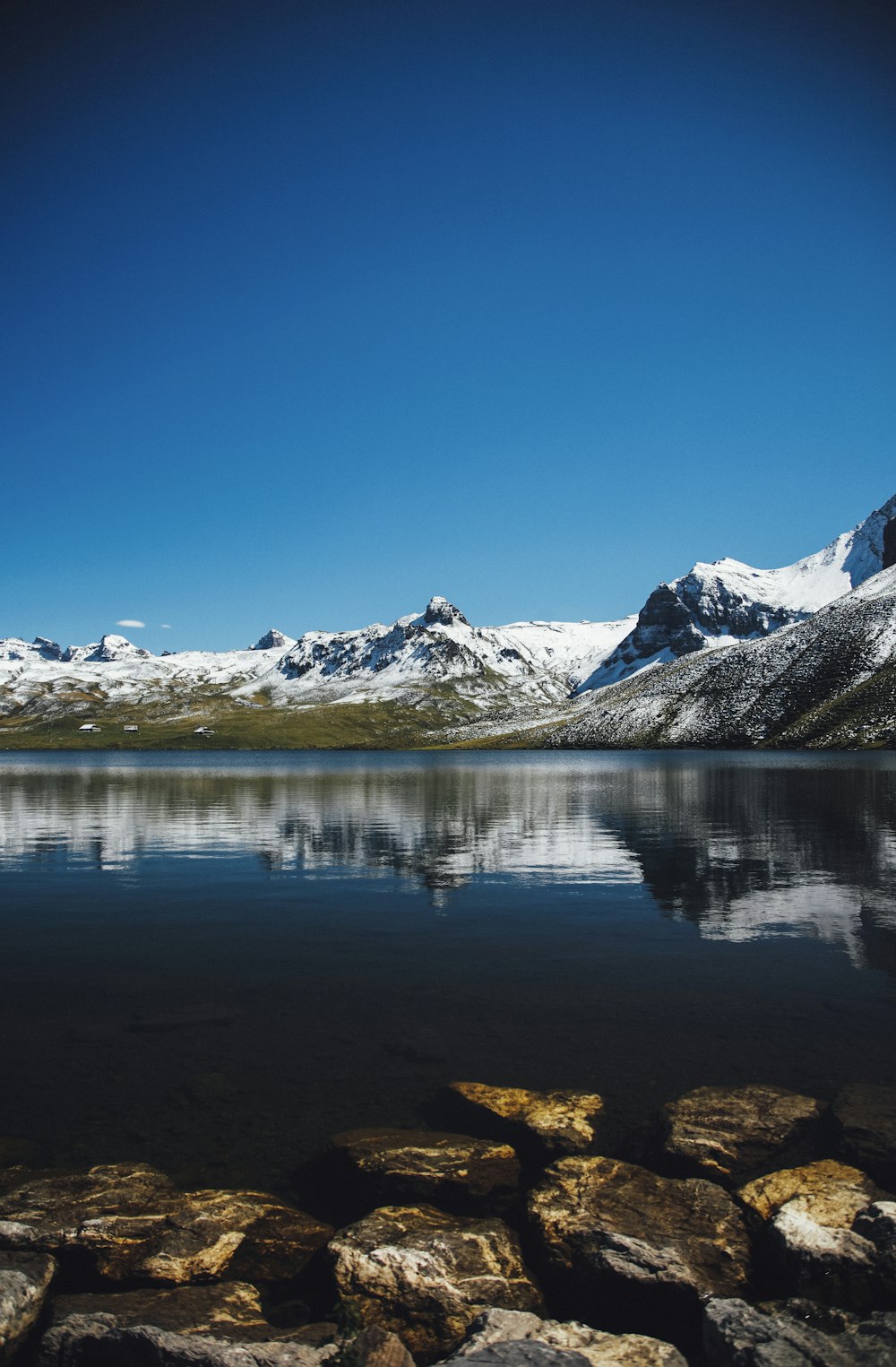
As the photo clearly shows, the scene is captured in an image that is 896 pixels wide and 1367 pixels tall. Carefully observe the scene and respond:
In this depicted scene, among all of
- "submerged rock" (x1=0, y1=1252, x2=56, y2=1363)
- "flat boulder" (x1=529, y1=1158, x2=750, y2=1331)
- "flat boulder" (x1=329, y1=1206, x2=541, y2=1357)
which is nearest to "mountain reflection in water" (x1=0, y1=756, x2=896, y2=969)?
"flat boulder" (x1=529, y1=1158, x2=750, y2=1331)

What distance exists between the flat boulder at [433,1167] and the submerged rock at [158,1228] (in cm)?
135

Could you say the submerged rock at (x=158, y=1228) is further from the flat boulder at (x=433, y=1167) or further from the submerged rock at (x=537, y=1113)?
the submerged rock at (x=537, y=1113)

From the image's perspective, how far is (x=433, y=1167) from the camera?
13.3m

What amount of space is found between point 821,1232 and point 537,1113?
215 inches

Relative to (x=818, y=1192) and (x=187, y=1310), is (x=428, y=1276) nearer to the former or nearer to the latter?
(x=187, y=1310)

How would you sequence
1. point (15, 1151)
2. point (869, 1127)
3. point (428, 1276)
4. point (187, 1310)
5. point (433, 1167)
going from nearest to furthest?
point (187, 1310) < point (428, 1276) < point (433, 1167) < point (15, 1151) < point (869, 1127)

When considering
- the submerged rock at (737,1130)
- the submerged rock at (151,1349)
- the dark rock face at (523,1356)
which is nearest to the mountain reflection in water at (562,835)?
the submerged rock at (737,1130)

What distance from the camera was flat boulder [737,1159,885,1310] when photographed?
10.5 metres

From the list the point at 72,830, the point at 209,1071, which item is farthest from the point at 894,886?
the point at 72,830

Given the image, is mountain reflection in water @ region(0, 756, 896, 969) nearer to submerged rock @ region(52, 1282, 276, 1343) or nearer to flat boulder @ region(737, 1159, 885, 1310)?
flat boulder @ region(737, 1159, 885, 1310)

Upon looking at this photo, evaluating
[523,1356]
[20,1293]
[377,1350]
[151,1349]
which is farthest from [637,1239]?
[20,1293]

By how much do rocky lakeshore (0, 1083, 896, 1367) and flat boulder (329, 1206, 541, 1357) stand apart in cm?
3

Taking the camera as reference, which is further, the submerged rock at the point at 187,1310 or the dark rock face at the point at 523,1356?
the submerged rock at the point at 187,1310

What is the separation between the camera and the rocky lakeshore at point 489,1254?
9219 mm
